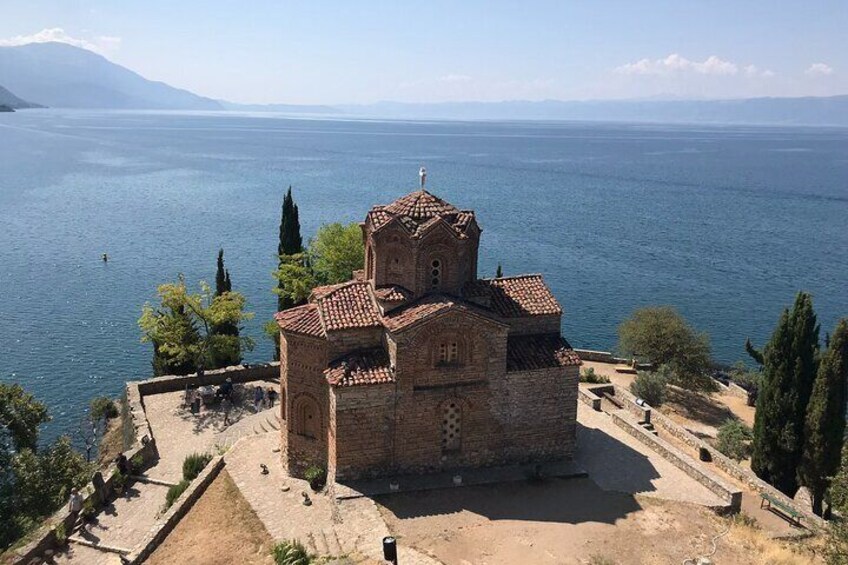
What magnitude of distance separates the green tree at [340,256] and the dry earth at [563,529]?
2020 centimetres

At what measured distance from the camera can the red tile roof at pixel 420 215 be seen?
77.8ft

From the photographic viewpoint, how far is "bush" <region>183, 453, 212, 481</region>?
24531mm

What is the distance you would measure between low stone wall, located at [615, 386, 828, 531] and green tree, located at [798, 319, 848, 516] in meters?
2.53

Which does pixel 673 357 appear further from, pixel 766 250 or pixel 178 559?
pixel 766 250

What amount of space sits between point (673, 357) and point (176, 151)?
569ft

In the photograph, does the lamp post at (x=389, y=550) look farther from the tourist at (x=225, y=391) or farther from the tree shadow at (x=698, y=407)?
the tree shadow at (x=698, y=407)

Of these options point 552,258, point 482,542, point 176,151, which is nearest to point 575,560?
point 482,542

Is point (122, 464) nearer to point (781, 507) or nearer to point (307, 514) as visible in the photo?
point (307, 514)

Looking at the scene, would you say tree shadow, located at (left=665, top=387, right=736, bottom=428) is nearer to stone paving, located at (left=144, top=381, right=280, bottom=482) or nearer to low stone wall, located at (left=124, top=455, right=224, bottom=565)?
stone paving, located at (left=144, top=381, right=280, bottom=482)

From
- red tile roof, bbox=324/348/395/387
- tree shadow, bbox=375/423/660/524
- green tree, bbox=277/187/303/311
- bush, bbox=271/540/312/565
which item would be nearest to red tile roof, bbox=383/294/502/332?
red tile roof, bbox=324/348/395/387

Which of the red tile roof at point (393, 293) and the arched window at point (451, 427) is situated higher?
the red tile roof at point (393, 293)

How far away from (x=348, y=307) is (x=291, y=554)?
8593mm

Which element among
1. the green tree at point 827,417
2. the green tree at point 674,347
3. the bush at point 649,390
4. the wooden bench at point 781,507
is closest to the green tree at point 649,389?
the bush at point 649,390

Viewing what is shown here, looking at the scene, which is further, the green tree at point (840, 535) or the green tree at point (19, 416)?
the green tree at point (19, 416)
